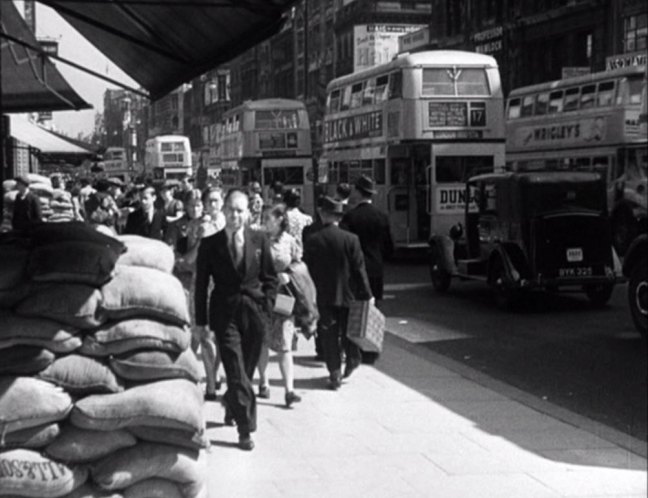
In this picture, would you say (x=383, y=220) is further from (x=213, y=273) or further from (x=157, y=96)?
(x=213, y=273)

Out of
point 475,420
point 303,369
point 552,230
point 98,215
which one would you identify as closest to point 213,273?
point 475,420

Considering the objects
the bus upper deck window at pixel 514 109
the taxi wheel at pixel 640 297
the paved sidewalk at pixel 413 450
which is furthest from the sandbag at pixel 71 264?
the bus upper deck window at pixel 514 109

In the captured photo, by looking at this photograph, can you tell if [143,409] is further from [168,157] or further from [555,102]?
[168,157]

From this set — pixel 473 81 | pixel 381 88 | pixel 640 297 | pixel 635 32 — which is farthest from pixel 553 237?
pixel 635 32

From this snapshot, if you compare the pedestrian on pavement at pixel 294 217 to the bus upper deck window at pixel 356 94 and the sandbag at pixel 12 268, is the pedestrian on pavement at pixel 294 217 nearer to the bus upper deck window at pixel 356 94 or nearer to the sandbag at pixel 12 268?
the sandbag at pixel 12 268

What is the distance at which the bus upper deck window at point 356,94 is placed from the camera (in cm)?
2656

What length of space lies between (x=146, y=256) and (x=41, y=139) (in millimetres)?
20174

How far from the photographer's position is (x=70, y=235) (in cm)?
534

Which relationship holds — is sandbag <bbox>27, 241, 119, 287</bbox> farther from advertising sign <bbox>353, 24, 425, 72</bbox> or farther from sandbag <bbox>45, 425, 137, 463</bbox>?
advertising sign <bbox>353, 24, 425, 72</bbox>

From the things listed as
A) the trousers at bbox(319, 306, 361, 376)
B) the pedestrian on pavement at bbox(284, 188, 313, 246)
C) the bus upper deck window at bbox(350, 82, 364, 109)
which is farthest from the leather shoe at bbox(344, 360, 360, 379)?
the bus upper deck window at bbox(350, 82, 364, 109)

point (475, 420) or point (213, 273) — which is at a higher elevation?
point (213, 273)

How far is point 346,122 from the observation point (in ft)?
92.0

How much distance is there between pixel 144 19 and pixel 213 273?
6.28 ft

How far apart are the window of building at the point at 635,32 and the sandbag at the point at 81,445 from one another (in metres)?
35.6
